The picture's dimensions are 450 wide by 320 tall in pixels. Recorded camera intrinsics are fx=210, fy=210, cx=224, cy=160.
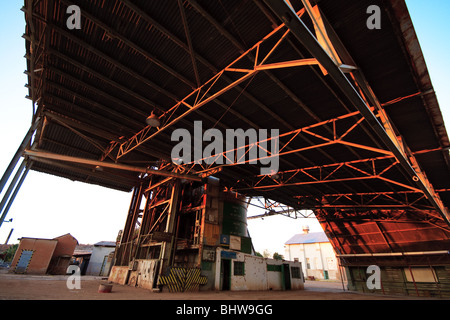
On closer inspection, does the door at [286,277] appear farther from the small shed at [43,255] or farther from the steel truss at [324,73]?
A: the small shed at [43,255]

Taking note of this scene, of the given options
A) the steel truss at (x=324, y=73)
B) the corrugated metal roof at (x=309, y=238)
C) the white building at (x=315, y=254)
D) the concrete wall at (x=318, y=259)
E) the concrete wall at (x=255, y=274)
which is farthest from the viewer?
the corrugated metal roof at (x=309, y=238)

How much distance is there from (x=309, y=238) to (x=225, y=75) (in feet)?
172

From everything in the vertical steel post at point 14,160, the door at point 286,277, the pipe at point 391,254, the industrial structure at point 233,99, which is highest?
the industrial structure at point 233,99

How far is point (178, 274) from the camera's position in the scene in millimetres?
13375

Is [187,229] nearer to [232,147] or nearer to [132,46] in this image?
[232,147]

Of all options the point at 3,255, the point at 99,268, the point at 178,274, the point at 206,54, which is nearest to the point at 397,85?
the point at 206,54

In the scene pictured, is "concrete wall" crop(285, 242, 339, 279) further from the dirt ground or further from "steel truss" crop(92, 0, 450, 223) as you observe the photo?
the dirt ground

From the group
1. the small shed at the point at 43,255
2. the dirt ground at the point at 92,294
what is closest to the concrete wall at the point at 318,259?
the dirt ground at the point at 92,294

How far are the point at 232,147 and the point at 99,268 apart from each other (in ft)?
114

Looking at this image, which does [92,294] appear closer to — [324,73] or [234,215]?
[234,215]

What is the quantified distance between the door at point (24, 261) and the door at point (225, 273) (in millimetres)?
25506

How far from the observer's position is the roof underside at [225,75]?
6621mm

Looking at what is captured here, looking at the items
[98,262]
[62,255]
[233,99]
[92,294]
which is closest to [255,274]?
[92,294]

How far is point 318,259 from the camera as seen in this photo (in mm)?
46562
